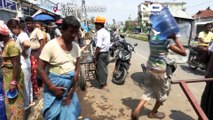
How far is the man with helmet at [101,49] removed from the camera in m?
6.31

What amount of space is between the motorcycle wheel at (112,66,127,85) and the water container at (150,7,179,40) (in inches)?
123

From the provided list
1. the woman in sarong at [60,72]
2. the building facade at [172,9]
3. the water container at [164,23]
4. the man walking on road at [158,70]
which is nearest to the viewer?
the woman in sarong at [60,72]

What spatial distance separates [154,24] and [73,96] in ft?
5.78

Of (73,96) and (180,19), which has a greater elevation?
(180,19)

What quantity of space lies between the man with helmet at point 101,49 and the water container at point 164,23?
7.68 ft

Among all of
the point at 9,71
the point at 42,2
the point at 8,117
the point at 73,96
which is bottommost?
the point at 8,117

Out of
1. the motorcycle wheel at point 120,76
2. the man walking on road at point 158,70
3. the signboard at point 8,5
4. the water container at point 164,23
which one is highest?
the signboard at point 8,5

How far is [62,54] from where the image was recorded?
300cm

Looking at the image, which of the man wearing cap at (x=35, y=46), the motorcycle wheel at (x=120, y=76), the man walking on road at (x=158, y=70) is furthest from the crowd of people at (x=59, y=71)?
the motorcycle wheel at (x=120, y=76)

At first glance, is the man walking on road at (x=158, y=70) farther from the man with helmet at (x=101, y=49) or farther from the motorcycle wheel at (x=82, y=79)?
the motorcycle wheel at (x=82, y=79)

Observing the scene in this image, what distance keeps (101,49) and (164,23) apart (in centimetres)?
274

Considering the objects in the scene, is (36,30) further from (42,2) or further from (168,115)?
(42,2)

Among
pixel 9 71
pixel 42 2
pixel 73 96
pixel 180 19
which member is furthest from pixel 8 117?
pixel 42 2

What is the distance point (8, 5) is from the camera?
1134cm
